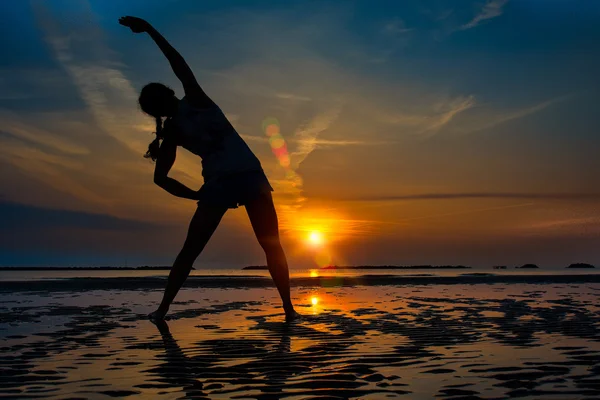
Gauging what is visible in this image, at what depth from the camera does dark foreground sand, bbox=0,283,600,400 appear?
3068 mm

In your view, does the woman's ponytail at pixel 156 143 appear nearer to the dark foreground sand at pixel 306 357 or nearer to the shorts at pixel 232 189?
the shorts at pixel 232 189

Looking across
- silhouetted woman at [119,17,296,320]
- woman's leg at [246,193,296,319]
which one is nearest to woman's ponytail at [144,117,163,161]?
silhouetted woman at [119,17,296,320]

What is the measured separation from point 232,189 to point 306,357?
3.17 meters

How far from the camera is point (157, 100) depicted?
7.00m

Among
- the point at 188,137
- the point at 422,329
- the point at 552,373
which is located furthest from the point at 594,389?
the point at 188,137

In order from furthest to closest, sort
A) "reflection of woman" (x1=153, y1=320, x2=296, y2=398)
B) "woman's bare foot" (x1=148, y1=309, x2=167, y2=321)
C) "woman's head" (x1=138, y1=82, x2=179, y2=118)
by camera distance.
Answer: "woman's head" (x1=138, y1=82, x2=179, y2=118) < "woman's bare foot" (x1=148, y1=309, x2=167, y2=321) < "reflection of woman" (x1=153, y1=320, x2=296, y2=398)

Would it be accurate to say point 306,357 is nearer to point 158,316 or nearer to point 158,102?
point 158,316

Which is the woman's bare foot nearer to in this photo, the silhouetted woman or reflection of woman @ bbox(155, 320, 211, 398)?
the silhouetted woman

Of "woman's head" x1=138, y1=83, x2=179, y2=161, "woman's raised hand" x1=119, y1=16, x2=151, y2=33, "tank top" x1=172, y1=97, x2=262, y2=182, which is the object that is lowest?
"tank top" x1=172, y1=97, x2=262, y2=182

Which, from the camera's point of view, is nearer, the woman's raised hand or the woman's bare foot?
the woman's raised hand

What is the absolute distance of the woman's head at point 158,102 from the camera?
6.99 meters

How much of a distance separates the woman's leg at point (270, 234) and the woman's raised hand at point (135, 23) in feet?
7.13

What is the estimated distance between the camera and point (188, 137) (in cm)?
701

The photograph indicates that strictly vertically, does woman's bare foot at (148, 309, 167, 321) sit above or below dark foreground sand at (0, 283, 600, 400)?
above
